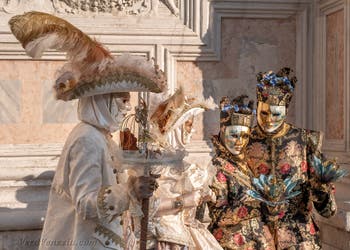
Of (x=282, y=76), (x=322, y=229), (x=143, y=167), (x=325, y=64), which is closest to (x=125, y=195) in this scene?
(x=143, y=167)

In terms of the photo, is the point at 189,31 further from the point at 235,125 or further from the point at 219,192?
the point at 219,192

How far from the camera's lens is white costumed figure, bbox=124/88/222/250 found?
419 centimetres

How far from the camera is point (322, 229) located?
529cm

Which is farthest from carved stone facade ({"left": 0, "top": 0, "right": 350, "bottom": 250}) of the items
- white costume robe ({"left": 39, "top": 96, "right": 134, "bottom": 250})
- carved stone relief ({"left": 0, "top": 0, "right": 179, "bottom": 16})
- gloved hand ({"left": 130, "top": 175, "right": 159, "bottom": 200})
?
gloved hand ({"left": 130, "top": 175, "right": 159, "bottom": 200})

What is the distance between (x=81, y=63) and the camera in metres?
3.17

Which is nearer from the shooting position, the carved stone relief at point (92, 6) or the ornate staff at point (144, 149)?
the ornate staff at point (144, 149)

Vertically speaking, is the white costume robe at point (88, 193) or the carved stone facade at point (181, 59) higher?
the carved stone facade at point (181, 59)

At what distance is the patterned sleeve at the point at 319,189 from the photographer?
4.54m

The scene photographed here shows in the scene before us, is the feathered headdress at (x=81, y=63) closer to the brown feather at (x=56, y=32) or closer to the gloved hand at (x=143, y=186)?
the brown feather at (x=56, y=32)

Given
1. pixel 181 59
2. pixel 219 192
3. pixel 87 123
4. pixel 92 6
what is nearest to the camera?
pixel 87 123

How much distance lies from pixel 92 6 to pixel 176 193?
1.91m

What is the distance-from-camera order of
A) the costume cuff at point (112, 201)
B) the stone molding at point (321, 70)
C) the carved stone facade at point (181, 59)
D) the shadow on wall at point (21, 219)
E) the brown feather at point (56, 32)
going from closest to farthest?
the costume cuff at point (112, 201) → the brown feather at point (56, 32) → the shadow on wall at point (21, 219) → the carved stone facade at point (181, 59) → the stone molding at point (321, 70)

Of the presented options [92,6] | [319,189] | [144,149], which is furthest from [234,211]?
[92,6]

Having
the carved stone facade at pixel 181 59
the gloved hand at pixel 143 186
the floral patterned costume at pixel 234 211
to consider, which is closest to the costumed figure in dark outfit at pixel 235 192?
the floral patterned costume at pixel 234 211
